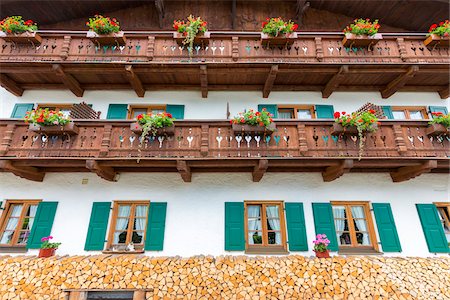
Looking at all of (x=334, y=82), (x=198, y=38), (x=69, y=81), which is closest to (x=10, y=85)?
(x=69, y=81)

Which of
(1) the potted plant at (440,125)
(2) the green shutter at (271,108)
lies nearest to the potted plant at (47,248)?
(2) the green shutter at (271,108)

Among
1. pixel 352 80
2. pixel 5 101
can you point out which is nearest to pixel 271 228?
pixel 352 80

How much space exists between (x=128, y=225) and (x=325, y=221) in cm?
629

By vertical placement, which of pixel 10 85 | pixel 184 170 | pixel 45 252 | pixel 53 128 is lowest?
pixel 45 252

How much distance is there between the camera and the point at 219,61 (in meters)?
9.20

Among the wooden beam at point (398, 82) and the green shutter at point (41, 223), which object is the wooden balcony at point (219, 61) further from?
the green shutter at point (41, 223)

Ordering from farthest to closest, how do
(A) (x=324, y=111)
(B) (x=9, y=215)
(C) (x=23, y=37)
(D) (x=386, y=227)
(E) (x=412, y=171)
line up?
(A) (x=324, y=111)
(C) (x=23, y=37)
(B) (x=9, y=215)
(D) (x=386, y=227)
(E) (x=412, y=171)

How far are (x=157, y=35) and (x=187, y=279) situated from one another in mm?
8371

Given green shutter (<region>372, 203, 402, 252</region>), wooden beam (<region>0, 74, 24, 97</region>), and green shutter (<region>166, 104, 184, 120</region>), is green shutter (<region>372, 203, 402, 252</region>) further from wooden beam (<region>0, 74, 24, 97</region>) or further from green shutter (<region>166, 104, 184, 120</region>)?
wooden beam (<region>0, 74, 24, 97</region>)

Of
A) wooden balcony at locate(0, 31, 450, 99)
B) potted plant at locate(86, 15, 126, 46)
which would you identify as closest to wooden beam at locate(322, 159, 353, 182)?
wooden balcony at locate(0, 31, 450, 99)

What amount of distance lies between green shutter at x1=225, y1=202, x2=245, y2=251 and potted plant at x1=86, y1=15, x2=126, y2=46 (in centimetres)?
705

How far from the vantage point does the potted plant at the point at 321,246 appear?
729cm

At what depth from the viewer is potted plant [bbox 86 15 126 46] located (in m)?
8.98

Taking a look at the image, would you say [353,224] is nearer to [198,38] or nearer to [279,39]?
[279,39]
